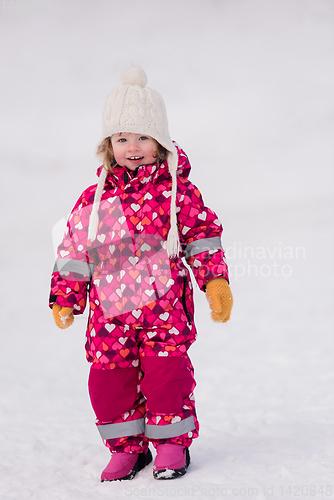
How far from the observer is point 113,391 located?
182cm

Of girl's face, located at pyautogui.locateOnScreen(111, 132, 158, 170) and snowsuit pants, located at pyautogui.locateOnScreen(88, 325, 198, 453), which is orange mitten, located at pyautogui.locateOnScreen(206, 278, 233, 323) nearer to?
snowsuit pants, located at pyautogui.locateOnScreen(88, 325, 198, 453)

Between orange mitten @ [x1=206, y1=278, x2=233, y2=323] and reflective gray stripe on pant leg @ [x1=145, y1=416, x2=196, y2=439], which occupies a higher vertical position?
orange mitten @ [x1=206, y1=278, x2=233, y2=323]

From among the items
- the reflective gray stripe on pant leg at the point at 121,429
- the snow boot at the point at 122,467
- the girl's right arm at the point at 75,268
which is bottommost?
the snow boot at the point at 122,467

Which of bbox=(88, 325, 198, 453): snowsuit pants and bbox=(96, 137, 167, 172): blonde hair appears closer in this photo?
bbox=(88, 325, 198, 453): snowsuit pants

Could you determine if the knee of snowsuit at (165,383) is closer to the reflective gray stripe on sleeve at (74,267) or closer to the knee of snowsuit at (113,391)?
the knee of snowsuit at (113,391)

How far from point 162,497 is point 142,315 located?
1.74ft

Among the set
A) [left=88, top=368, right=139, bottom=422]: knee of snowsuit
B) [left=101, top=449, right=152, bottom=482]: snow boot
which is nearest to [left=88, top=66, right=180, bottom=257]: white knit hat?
[left=88, top=368, right=139, bottom=422]: knee of snowsuit

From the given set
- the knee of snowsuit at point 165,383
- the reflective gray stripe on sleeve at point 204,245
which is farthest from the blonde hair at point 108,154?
the knee of snowsuit at point 165,383

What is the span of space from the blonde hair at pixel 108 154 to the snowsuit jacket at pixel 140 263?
51 millimetres

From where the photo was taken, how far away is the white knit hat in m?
1.83

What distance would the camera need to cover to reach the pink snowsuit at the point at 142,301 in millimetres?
1785

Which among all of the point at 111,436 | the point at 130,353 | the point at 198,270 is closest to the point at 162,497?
the point at 111,436

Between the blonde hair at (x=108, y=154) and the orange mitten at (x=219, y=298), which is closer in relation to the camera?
the orange mitten at (x=219, y=298)

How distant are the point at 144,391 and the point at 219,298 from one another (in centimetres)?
38
